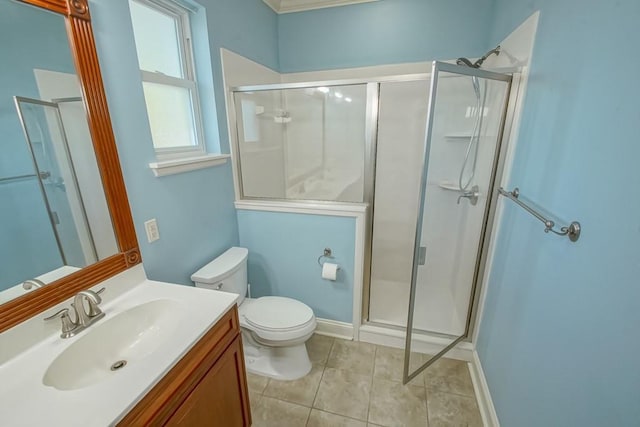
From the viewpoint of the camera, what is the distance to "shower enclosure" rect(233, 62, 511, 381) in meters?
1.64

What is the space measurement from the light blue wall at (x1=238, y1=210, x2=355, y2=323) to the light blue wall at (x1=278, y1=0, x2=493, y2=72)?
1519mm

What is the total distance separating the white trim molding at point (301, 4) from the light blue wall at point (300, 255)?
1.82m

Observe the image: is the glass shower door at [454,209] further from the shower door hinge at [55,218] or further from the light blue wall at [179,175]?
the shower door hinge at [55,218]

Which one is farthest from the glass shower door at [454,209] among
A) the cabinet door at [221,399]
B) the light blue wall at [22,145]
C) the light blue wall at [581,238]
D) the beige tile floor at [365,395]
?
the light blue wall at [22,145]

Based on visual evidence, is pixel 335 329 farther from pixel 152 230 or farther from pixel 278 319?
pixel 152 230

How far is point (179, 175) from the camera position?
1.47m

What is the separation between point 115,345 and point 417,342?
5.63ft

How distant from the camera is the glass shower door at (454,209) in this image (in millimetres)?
1632

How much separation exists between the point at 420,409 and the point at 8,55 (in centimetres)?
229

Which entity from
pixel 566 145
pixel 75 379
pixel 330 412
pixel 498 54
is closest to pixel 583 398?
pixel 566 145

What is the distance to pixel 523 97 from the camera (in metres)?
1.35

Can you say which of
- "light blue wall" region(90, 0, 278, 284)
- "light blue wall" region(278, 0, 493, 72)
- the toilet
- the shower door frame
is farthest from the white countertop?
"light blue wall" region(278, 0, 493, 72)

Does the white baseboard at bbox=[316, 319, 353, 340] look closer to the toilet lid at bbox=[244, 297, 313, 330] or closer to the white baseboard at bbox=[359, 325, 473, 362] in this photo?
the white baseboard at bbox=[359, 325, 473, 362]

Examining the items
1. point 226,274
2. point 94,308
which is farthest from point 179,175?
point 94,308
